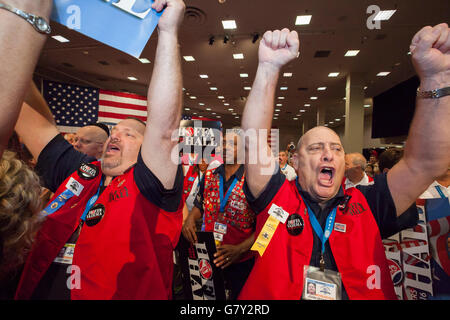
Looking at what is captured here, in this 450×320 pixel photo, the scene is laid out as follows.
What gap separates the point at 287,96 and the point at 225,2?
8.65 m

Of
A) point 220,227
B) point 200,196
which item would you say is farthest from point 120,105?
point 220,227

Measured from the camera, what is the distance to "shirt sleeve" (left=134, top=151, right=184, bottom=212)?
1.06 m

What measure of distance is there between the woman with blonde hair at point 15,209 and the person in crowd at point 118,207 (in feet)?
1.36

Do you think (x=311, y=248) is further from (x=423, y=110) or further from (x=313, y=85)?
(x=313, y=85)

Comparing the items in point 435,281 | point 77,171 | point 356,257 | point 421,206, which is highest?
point 77,171

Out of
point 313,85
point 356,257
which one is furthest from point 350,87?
point 356,257

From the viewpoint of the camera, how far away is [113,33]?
84cm

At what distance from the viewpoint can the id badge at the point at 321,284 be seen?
3.84 feet

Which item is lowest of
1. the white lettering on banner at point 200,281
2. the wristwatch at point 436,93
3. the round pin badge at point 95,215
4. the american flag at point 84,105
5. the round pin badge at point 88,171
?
the white lettering on banner at point 200,281

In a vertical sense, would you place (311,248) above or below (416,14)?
below

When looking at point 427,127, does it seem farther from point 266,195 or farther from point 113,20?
point 113,20

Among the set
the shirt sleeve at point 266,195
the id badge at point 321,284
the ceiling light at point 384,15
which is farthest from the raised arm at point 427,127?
the ceiling light at point 384,15

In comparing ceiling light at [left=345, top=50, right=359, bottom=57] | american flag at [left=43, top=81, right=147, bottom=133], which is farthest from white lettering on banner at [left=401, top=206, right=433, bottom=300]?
american flag at [left=43, top=81, right=147, bottom=133]

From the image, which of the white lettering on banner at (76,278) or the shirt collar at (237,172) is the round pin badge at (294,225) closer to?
the white lettering on banner at (76,278)
